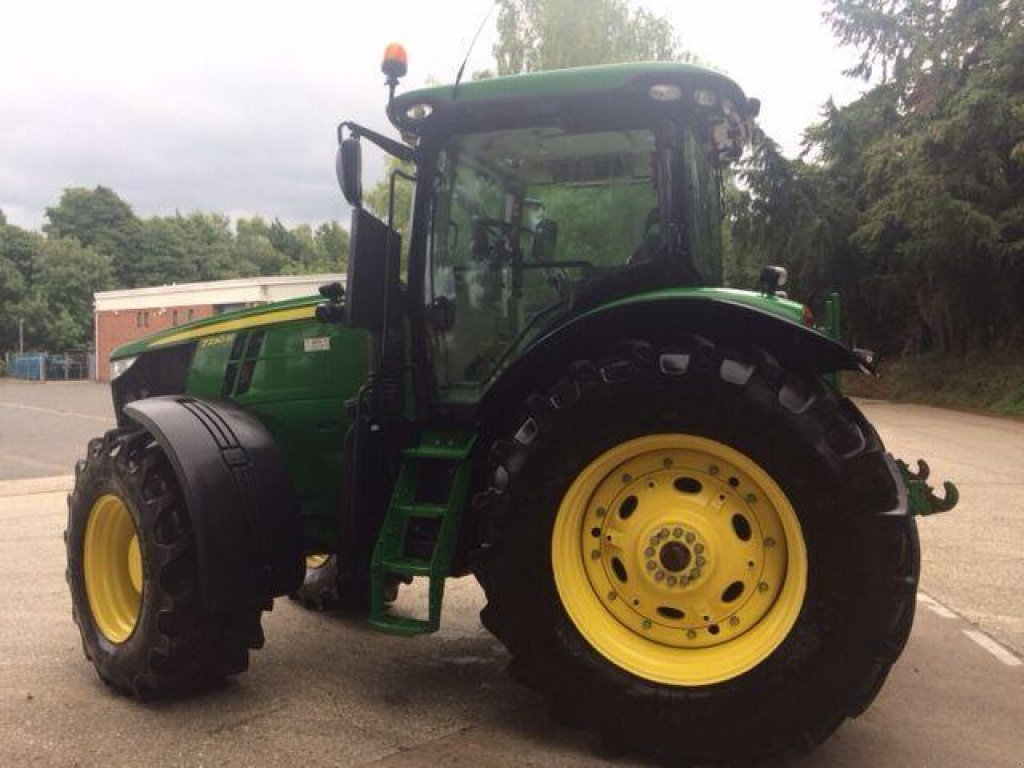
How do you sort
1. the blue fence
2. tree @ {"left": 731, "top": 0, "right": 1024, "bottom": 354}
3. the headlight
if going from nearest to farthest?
the headlight → tree @ {"left": 731, "top": 0, "right": 1024, "bottom": 354} → the blue fence

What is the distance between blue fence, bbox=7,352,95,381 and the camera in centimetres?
4922

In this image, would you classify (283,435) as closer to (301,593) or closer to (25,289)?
(301,593)

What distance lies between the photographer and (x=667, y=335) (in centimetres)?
307

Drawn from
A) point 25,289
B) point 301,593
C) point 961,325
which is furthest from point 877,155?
point 25,289

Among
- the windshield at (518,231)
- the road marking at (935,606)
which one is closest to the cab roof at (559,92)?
the windshield at (518,231)

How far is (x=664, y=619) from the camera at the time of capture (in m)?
3.04

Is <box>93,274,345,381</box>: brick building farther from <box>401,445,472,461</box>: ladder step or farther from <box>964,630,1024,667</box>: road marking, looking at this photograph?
<box>401,445,472,461</box>: ladder step

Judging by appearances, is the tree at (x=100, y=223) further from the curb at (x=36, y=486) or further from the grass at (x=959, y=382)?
the curb at (x=36, y=486)

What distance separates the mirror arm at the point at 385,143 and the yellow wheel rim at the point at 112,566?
187 cm

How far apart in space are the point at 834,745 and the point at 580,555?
3.71ft

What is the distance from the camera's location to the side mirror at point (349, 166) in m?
3.25

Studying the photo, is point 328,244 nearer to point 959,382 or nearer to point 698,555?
point 959,382

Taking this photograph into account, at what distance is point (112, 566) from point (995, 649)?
421 cm

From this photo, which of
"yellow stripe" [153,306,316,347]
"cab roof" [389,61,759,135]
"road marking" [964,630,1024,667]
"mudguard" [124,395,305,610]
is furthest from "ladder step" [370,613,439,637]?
"road marking" [964,630,1024,667]
